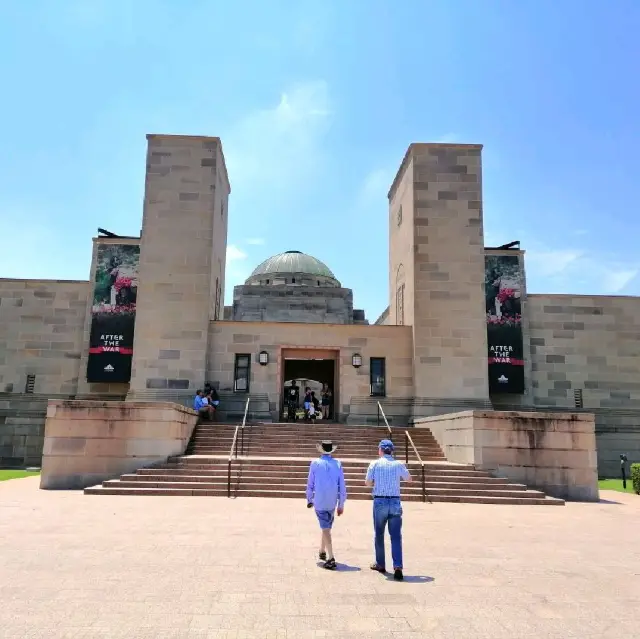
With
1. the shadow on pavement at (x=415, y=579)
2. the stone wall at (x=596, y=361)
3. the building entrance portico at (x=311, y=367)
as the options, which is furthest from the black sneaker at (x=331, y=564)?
the stone wall at (x=596, y=361)

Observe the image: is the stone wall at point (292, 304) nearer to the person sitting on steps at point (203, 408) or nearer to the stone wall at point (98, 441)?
the person sitting on steps at point (203, 408)

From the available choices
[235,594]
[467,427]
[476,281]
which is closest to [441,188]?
[476,281]

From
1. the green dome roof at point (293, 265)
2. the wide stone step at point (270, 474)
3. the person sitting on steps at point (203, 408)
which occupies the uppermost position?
the green dome roof at point (293, 265)

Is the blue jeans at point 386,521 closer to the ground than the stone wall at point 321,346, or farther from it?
closer to the ground

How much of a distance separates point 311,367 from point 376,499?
930 inches

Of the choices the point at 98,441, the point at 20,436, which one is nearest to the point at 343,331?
the point at 98,441

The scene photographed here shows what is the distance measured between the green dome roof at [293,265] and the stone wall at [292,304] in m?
8.68

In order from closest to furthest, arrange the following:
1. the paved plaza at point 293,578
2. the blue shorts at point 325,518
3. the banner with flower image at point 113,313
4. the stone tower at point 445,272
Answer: the paved plaza at point 293,578
the blue shorts at point 325,518
the stone tower at point 445,272
the banner with flower image at point 113,313

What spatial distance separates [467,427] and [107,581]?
441 inches

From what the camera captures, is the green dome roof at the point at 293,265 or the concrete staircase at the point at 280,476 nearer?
the concrete staircase at the point at 280,476

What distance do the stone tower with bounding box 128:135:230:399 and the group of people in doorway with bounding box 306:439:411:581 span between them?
15.0 m

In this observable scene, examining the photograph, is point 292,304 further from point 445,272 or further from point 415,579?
point 415,579

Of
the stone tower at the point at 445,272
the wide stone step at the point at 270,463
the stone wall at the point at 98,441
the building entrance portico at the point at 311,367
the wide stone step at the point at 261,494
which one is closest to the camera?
the wide stone step at the point at 261,494

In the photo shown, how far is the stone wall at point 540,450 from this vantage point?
14.6m
